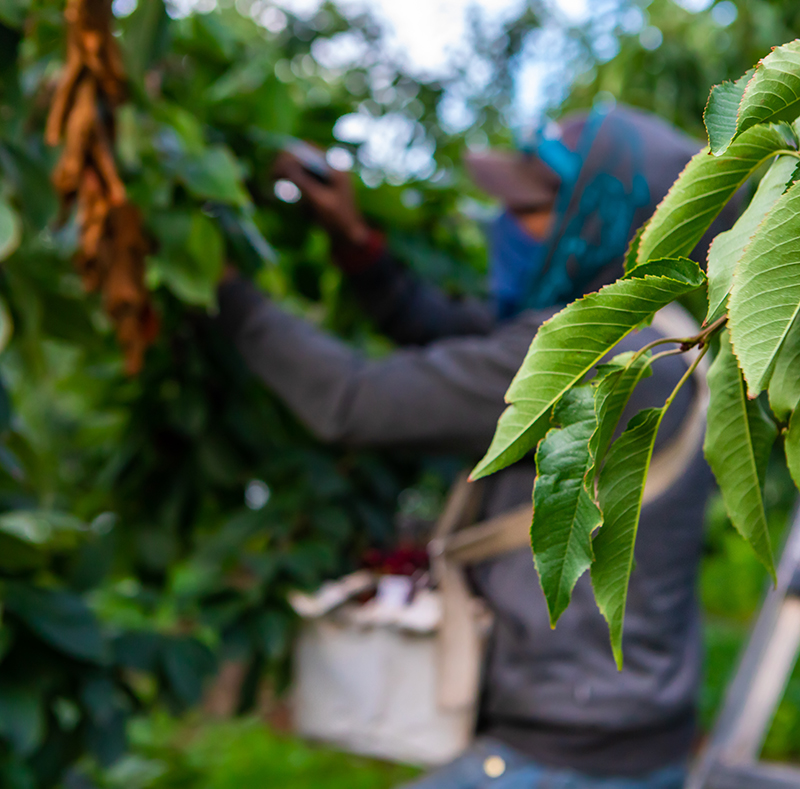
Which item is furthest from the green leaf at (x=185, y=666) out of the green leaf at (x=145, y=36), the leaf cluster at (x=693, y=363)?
the leaf cluster at (x=693, y=363)

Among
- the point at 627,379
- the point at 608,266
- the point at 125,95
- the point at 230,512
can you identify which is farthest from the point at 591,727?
the point at 125,95

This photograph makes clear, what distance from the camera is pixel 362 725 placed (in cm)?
113

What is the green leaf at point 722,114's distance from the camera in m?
0.29

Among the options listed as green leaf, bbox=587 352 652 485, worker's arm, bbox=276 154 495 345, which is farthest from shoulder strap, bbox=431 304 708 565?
green leaf, bbox=587 352 652 485

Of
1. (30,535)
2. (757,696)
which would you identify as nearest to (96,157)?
(30,535)

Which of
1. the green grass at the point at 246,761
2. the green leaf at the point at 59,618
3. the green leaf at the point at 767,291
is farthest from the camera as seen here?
the green grass at the point at 246,761

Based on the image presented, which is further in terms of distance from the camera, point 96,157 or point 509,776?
point 509,776

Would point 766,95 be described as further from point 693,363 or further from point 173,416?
point 173,416

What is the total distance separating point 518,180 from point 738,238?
94cm

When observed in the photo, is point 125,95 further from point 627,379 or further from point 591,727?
point 591,727

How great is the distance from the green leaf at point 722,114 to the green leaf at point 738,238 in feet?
0.09

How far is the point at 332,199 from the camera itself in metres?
1.30

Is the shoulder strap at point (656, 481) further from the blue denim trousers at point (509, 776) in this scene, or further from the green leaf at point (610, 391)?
the green leaf at point (610, 391)

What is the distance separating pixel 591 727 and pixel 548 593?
787 mm
